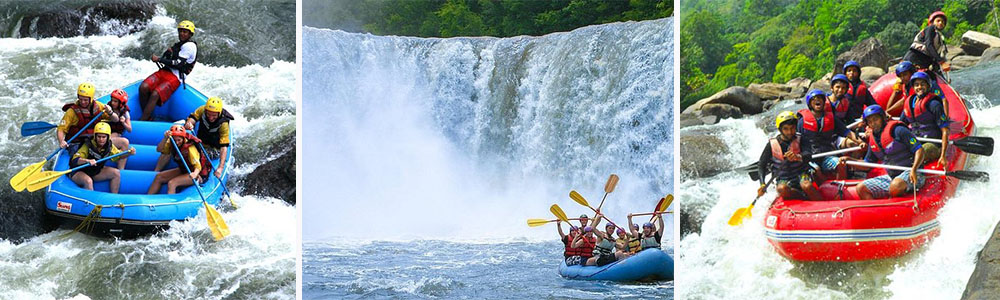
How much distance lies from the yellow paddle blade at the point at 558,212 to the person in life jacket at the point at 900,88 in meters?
2.51

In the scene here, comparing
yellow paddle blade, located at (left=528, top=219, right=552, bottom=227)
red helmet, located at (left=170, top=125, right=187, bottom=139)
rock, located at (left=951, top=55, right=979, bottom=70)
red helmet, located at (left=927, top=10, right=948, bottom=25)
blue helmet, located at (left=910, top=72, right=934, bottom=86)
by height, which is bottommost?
yellow paddle blade, located at (left=528, top=219, right=552, bottom=227)

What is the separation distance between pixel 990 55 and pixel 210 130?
196 inches

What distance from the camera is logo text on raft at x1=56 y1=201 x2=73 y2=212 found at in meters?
6.41

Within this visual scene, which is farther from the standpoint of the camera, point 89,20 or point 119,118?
point 89,20

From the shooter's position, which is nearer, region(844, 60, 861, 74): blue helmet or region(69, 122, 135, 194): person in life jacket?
region(69, 122, 135, 194): person in life jacket

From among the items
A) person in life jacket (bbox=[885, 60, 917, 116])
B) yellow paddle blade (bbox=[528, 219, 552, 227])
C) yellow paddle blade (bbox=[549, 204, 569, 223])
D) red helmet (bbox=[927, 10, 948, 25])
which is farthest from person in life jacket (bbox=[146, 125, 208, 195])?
red helmet (bbox=[927, 10, 948, 25])

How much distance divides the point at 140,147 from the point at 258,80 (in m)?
0.94

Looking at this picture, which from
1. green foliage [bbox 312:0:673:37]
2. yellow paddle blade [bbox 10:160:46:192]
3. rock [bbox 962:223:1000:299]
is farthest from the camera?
green foliage [bbox 312:0:673:37]

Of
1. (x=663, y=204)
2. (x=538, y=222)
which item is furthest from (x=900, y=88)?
(x=538, y=222)

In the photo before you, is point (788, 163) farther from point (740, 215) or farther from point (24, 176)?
point (24, 176)

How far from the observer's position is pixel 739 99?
7504mm

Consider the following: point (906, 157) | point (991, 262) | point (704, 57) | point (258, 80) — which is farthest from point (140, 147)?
point (991, 262)

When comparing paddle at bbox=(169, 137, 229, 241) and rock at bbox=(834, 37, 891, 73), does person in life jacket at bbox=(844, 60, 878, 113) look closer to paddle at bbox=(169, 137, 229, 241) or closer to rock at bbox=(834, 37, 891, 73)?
rock at bbox=(834, 37, 891, 73)

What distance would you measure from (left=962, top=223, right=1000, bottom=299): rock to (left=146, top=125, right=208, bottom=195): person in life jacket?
4723mm
